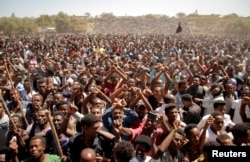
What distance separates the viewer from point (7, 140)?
190 inches

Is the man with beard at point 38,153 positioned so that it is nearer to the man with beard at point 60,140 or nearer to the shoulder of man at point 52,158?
the shoulder of man at point 52,158

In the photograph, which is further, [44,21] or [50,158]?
[44,21]

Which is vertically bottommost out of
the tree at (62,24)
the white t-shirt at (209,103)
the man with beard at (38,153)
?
the white t-shirt at (209,103)

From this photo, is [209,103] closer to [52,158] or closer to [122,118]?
[122,118]

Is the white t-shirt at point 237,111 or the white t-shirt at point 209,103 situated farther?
the white t-shirt at point 209,103

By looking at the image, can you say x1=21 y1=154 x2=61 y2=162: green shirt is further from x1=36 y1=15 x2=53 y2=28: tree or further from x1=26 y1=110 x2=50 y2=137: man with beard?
x1=36 y1=15 x2=53 y2=28: tree

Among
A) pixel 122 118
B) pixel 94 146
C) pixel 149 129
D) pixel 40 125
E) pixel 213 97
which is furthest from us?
pixel 213 97

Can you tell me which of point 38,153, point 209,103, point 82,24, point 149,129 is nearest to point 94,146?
point 38,153

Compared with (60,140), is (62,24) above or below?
above

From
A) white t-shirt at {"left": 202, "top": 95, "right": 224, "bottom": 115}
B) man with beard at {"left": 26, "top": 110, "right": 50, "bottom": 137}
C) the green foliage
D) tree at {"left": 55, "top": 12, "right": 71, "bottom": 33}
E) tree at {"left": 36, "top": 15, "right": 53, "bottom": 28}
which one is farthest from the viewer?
tree at {"left": 55, "top": 12, "right": 71, "bottom": 33}

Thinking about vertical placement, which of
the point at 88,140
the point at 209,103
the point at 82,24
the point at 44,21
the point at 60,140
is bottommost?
the point at 209,103

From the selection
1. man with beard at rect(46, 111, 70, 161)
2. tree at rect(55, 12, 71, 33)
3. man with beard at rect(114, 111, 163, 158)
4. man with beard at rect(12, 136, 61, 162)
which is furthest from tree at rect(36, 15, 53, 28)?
man with beard at rect(12, 136, 61, 162)

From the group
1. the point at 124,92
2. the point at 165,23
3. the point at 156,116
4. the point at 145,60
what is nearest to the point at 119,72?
the point at 124,92

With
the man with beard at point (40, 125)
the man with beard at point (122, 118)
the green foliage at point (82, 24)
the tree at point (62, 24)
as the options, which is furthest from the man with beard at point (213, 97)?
the tree at point (62, 24)
